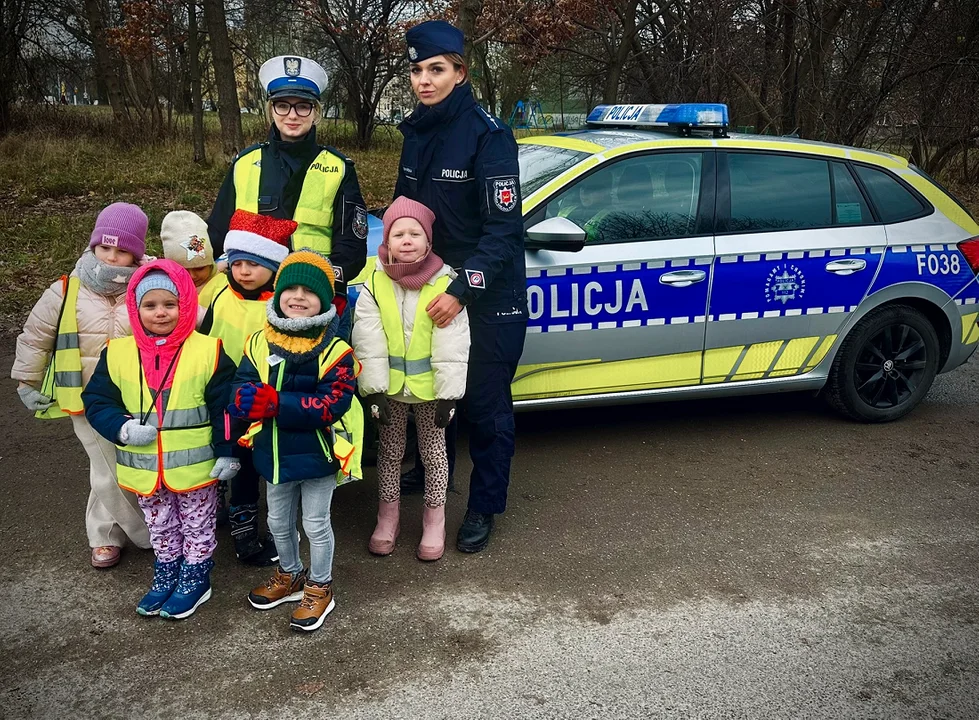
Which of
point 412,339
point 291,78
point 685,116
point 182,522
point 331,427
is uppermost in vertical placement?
point 291,78

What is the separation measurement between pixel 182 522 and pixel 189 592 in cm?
26

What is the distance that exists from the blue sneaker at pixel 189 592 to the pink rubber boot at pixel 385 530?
0.68 m

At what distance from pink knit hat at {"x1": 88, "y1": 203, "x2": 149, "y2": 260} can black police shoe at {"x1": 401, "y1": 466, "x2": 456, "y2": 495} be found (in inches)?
66.4

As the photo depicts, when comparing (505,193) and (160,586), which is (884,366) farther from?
(160,586)

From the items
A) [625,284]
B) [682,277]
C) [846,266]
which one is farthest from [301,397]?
[846,266]

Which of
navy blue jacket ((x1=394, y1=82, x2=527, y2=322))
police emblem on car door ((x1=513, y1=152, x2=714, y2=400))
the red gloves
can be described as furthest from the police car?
the red gloves

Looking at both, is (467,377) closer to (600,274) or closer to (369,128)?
(600,274)

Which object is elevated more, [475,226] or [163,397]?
[475,226]

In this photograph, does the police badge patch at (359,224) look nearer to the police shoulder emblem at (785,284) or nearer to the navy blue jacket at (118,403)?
the navy blue jacket at (118,403)

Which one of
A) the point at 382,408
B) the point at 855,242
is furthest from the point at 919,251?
the point at 382,408

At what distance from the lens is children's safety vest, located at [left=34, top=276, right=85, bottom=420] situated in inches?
136

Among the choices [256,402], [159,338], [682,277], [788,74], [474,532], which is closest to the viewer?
[256,402]

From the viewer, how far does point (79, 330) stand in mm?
3465

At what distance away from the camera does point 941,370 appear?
17.9 ft
